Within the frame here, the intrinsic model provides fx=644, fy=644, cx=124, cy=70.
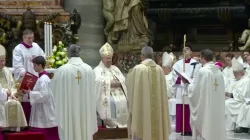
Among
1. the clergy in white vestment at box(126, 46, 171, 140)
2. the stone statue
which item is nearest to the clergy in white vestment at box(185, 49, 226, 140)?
the clergy in white vestment at box(126, 46, 171, 140)

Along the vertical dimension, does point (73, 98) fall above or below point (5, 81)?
below

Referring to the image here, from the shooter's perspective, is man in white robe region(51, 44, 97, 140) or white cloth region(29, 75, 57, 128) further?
white cloth region(29, 75, 57, 128)

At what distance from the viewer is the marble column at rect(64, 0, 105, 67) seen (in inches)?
660

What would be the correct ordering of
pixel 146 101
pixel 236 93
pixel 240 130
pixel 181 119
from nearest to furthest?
1. pixel 146 101
2. pixel 181 119
3. pixel 240 130
4. pixel 236 93

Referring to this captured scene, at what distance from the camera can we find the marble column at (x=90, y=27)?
1677cm

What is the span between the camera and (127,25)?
17.0m

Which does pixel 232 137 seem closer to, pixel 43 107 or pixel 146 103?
pixel 146 103

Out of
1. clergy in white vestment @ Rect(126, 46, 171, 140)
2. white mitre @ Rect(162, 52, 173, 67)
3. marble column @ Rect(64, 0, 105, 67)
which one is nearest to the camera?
clergy in white vestment @ Rect(126, 46, 171, 140)

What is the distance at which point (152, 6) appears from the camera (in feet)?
61.6

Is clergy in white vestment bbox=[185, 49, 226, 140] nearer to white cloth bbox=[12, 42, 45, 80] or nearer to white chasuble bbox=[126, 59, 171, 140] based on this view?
white chasuble bbox=[126, 59, 171, 140]

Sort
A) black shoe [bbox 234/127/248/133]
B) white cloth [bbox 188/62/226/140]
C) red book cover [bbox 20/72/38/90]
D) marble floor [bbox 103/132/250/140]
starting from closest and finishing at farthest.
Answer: red book cover [bbox 20/72/38/90], white cloth [bbox 188/62/226/140], marble floor [bbox 103/132/250/140], black shoe [bbox 234/127/248/133]

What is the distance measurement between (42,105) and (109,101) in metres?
2.04

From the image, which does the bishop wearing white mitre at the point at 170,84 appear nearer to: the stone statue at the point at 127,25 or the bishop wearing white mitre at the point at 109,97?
the bishop wearing white mitre at the point at 109,97

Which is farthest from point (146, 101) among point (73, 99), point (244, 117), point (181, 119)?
point (244, 117)
